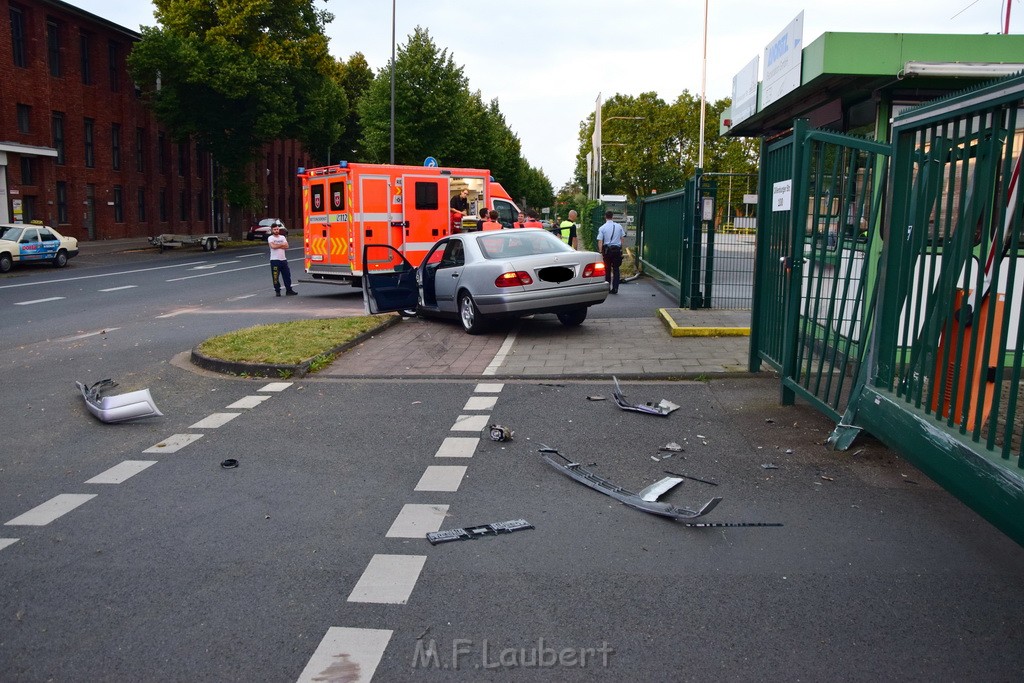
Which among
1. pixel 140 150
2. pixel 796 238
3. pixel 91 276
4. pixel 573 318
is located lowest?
pixel 91 276

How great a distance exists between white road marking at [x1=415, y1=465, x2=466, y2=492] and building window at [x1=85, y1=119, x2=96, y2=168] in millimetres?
45564

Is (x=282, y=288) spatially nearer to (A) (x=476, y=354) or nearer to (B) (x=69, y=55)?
(A) (x=476, y=354)

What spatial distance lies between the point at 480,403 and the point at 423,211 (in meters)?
11.7

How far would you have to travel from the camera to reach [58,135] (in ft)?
141

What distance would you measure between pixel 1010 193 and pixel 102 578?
4452 mm

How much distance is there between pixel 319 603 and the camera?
3.90 m

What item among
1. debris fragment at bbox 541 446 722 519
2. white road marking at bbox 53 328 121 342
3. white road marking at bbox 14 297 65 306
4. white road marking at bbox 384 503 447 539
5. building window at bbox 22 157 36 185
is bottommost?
white road marking at bbox 14 297 65 306

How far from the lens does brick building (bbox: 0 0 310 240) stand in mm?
39562

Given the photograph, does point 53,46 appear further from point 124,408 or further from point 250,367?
point 124,408

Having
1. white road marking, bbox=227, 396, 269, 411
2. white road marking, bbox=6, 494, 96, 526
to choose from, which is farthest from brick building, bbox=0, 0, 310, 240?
→ white road marking, bbox=6, 494, 96, 526

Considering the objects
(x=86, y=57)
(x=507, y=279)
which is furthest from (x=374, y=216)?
(x=86, y=57)

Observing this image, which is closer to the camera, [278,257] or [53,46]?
[278,257]

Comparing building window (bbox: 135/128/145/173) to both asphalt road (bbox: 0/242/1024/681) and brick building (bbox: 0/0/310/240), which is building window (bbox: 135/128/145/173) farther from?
asphalt road (bbox: 0/242/1024/681)

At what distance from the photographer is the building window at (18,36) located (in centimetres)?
3969
